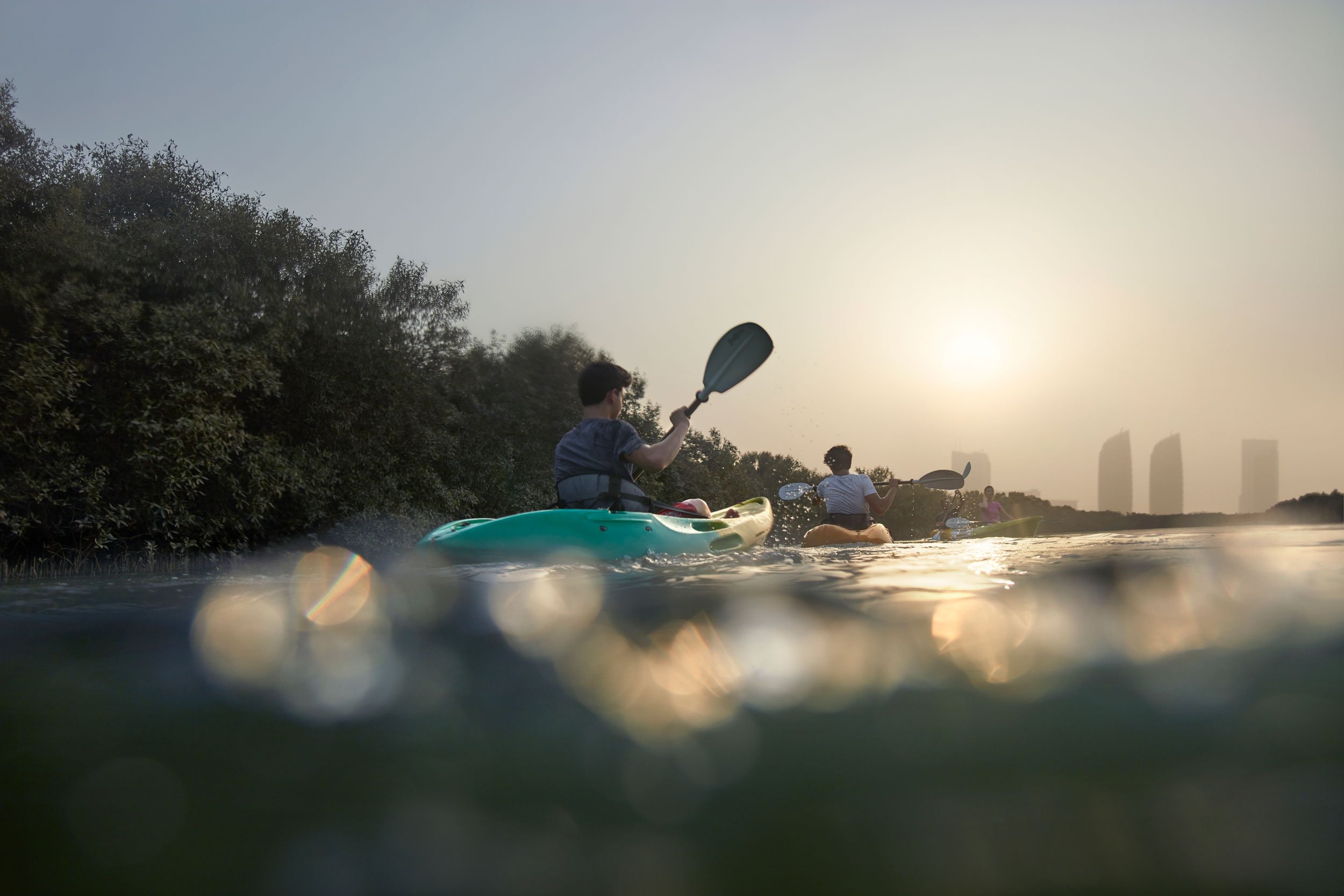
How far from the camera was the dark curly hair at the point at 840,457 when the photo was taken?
8.62 metres

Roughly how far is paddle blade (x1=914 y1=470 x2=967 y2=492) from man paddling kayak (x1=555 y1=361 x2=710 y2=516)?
6.48 meters

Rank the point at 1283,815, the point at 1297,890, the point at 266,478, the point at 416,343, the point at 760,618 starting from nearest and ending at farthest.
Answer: the point at 1297,890 < the point at 1283,815 < the point at 760,618 < the point at 266,478 < the point at 416,343

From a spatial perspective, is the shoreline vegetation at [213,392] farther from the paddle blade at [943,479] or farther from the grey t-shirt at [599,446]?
the grey t-shirt at [599,446]

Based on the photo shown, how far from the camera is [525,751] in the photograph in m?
1.44

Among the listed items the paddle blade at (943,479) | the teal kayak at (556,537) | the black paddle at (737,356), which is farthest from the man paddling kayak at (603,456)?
the paddle blade at (943,479)

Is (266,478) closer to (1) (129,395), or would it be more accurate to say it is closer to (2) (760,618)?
(1) (129,395)

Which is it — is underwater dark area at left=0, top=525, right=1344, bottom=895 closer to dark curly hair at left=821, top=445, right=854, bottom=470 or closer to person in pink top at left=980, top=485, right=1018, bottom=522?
dark curly hair at left=821, top=445, right=854, bottom=470

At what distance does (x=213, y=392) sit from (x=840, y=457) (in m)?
9.84

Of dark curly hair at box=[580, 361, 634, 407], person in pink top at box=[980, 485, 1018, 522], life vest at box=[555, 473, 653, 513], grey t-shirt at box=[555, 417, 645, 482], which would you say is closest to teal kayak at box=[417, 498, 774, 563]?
life vest at box=[555, 473, 653, 513]

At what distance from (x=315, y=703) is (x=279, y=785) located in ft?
0.96

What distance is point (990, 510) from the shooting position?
44.3 ft

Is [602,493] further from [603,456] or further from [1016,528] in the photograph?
[1016,528]

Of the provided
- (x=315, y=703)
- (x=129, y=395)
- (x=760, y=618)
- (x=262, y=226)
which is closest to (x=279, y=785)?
(x=315, y=703)

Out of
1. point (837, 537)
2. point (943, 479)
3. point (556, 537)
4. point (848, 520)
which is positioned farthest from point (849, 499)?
point (556, 537)
